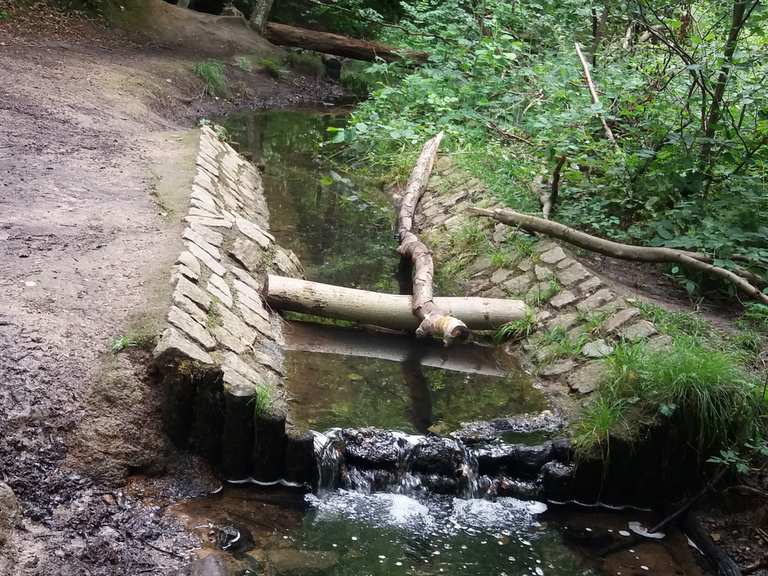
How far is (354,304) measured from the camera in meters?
6.13

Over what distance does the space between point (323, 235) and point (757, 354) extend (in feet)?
14.6

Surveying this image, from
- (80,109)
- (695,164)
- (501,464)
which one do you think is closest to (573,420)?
(501,464)

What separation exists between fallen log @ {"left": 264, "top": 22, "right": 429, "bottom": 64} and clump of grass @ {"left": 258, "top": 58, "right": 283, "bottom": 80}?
3.19 ft

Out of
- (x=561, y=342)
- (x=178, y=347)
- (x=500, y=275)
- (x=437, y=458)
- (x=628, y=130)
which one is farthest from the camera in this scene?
(x=628, y=130)

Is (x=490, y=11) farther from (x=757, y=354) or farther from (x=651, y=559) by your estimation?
(x=651, y=559)

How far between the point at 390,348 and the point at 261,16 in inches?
482

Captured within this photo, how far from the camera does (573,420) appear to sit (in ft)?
17.2

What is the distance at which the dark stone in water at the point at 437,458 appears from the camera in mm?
4691

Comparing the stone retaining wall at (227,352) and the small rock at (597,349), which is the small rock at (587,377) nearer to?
the small rock at (597,349)

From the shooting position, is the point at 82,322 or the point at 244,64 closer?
the point at 82,322

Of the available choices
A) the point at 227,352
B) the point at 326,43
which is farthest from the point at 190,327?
the point at 326,43

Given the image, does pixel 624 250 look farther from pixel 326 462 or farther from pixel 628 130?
pixel 326 462

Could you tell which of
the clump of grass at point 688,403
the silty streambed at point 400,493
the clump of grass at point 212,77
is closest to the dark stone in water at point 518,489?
the silty streambed at point 400,493

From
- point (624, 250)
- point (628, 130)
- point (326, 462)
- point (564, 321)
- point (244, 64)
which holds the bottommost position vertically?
point (326, 462)
